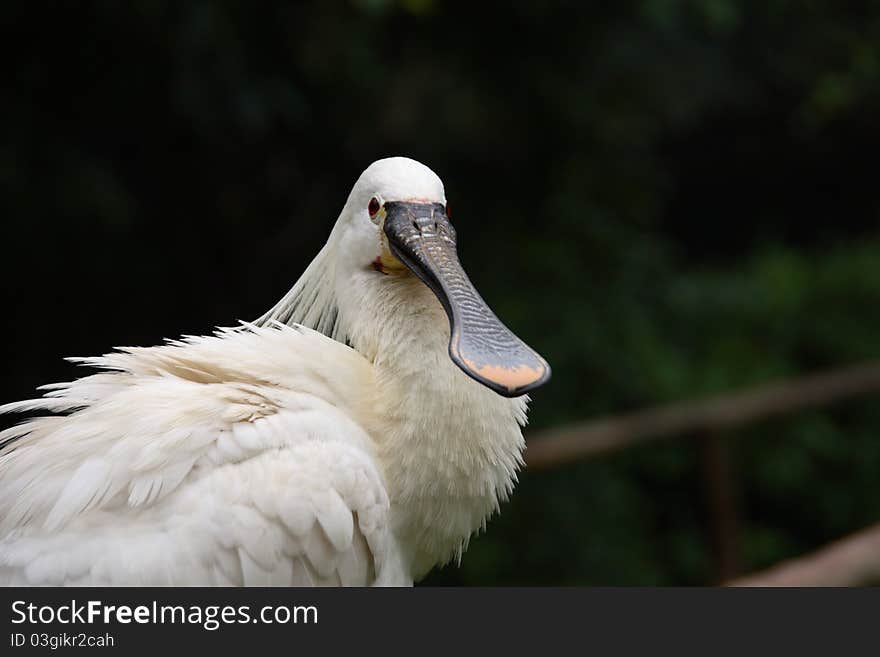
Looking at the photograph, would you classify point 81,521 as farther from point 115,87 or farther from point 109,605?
point 115,87

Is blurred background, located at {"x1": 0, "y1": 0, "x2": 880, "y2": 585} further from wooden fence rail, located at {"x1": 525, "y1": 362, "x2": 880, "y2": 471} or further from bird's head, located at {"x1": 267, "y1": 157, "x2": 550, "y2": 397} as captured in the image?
bird's head, located at {"x1": 267, "y1": 157, "x2": 550, "y2": 397}

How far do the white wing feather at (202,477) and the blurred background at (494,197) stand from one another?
2.08 metres

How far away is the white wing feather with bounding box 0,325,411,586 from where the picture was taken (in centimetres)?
224

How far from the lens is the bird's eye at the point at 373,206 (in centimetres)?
261

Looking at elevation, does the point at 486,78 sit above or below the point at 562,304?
above

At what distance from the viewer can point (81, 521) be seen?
88.6 inches

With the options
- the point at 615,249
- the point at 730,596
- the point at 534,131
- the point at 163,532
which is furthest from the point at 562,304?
the point at 163,532

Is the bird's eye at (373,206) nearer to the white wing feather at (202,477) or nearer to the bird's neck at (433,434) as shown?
the bird's neck at (433,434)

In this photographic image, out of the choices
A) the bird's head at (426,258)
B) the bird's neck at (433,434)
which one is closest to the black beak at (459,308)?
A: the bird's head at (426,258)

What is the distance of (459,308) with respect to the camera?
7.95ft

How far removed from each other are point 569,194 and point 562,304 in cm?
55

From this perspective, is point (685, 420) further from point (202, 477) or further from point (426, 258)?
point (202, 477)

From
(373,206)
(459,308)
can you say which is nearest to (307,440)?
(459,308)

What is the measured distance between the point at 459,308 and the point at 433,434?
265 mm
